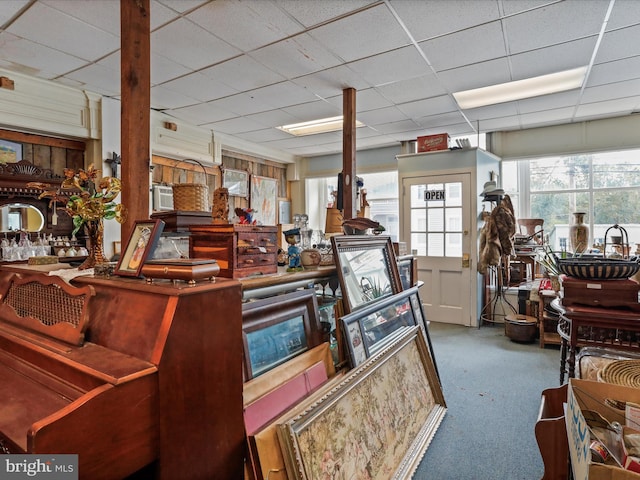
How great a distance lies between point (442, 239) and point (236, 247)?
158 inches

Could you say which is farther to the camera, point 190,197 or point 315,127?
point 315,127

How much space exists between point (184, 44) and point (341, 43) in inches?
45.9

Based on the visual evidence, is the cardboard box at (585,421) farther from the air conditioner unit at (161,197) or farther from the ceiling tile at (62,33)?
the air conditioner unit at (161,197)

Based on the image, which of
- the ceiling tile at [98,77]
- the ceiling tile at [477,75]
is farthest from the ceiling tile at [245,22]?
the ceiling tile at [477,75]

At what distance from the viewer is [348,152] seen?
12.0 feet

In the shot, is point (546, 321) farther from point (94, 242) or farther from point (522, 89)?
point (94, 242)

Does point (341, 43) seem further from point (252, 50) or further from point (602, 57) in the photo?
point (602, 57)

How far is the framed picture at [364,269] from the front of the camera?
7.04 feet

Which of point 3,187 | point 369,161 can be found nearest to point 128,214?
point 3,187

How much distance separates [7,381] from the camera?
48.3 inches

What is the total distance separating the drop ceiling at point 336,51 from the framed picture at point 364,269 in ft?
4.81

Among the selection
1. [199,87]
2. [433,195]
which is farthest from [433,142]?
[199,87]

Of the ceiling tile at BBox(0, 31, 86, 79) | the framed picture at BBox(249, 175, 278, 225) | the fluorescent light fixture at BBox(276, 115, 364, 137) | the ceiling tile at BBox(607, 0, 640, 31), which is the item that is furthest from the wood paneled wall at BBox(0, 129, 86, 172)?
the ceiling tile at BBox(607, 0, 640, 31)

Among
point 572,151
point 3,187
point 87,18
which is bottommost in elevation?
point 3,187
